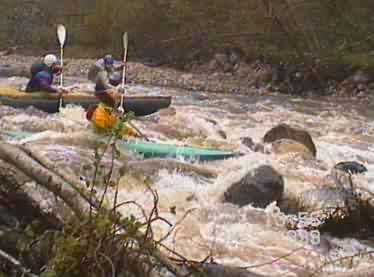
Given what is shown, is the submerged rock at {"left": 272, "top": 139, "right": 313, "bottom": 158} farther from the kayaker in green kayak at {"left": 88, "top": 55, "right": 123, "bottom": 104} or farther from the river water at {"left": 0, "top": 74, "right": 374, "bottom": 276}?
the kayaker in green kayak at {"left": 88, "top": 55, "right": 123, "bottom": 104}

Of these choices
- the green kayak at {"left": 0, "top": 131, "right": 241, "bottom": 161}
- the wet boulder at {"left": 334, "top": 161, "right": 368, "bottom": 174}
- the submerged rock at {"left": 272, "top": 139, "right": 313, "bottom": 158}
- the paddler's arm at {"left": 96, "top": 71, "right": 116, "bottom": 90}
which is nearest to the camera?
the green kayak at {"left": 0, "top": 131, "right": 241, "bottom": 161}

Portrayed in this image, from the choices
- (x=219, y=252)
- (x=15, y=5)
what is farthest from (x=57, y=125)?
(x=15, y=5)

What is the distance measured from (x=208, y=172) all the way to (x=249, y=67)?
1211cm

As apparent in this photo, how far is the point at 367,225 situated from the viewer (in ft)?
16.5

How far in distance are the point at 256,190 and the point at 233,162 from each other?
5.63 feet

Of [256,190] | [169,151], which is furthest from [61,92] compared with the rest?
[256,190]

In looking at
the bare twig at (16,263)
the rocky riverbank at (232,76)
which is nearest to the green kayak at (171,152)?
the bare twig at (16,263)

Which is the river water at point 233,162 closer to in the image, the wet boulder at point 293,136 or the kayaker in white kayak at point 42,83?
the wet boulder at point 293,136

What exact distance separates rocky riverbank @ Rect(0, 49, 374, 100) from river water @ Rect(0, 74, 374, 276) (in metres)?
0.81

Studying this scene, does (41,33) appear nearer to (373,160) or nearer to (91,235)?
(373,160)

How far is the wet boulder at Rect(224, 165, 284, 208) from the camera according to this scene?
19.5 feet

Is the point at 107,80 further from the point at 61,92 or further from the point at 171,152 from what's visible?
the point at 171,152

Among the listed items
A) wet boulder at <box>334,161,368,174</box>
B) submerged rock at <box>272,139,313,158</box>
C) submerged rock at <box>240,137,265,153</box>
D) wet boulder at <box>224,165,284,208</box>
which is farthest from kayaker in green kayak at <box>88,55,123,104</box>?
wet boulder at <box>334,161,368,174</box>

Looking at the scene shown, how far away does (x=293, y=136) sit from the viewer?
8.88 m
